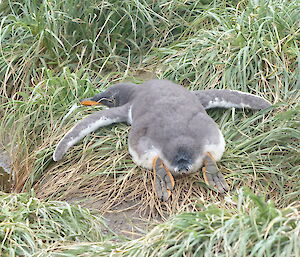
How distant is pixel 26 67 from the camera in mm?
6531

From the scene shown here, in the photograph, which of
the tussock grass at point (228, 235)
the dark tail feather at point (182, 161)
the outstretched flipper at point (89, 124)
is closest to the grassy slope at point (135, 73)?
the outstretched flipper at point (89, 124)

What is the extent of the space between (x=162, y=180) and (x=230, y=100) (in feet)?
3.00

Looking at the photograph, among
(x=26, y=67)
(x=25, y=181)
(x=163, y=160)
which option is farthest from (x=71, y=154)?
(x=26, y=67)

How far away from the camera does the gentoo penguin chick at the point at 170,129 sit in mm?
4926

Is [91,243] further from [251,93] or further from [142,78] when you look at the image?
[142,78]

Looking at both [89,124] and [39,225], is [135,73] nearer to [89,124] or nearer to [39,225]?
[89,124]

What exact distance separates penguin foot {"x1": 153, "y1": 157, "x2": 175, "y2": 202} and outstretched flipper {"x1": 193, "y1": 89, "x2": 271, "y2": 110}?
73cm

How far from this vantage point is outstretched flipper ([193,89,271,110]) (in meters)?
5.44

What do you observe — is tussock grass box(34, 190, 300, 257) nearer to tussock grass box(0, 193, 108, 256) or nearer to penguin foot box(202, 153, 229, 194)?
tussock grass box(0, 193, 108, 256)

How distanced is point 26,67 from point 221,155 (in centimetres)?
229

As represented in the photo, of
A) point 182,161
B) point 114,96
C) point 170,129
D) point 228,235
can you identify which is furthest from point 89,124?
point 228,235

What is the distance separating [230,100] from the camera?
5477 mm

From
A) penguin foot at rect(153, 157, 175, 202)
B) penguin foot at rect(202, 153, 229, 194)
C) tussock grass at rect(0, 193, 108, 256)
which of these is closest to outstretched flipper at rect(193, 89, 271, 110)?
penguin foot at rect(202, 153, 229, 194)

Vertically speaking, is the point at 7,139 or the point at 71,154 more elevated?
the point at 71,154
